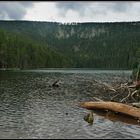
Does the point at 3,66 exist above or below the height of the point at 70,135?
above

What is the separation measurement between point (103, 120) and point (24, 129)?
362 inches

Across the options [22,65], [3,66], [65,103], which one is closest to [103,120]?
[65,103]

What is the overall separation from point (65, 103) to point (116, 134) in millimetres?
19757

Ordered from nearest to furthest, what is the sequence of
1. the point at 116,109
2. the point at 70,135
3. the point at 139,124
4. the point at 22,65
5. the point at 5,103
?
1. the point at 70,135
2. the point at 139,124
3. the point at 116,109
4. the point at 5,103
5. the point at 22,65

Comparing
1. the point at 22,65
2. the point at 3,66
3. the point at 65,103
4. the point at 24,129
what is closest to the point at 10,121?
the point at 24,129

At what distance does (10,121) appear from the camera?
3341 centimetres

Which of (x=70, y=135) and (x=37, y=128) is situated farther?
(x=37, y=128)

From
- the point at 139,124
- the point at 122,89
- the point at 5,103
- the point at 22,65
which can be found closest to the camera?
the point at 139,124

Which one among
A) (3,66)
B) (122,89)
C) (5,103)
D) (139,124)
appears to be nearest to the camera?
(139,124)

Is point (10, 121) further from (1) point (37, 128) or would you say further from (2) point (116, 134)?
(2) point (116, 134)

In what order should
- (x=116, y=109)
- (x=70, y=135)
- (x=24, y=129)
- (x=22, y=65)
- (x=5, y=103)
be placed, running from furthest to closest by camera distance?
1. (x=22, y=65)
2. (x=5, y=103)
3. (x=116, y=109)
4. (x=24, y=129)
5. (x=70, y=135)

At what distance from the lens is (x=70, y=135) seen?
28047 millimetres

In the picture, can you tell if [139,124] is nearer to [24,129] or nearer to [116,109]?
[116,109]

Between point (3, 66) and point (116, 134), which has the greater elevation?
point (3, 66)
